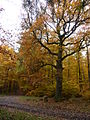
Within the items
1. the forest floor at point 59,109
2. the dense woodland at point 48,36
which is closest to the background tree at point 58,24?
the dense woodland at point 48,36

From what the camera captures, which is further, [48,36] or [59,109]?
[48,36]

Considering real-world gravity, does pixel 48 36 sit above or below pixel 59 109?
above

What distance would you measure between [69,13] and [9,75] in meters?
24.6

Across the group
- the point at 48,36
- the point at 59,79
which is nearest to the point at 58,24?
the point at 48,36

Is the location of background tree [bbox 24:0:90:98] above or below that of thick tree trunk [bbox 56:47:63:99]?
above

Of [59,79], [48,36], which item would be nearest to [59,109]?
[59,79]

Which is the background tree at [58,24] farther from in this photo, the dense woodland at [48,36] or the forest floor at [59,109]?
the forest floor at [59,109]

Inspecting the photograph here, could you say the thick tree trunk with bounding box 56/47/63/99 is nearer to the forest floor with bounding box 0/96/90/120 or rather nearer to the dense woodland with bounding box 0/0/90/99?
the dense woodland with bounding box 0/0/90/99

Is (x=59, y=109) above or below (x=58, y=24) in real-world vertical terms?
below

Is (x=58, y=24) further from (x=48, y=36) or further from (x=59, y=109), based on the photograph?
(x=59, y=109)

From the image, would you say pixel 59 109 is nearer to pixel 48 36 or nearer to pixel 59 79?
pixel 59 79

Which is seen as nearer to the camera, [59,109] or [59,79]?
[59,109]

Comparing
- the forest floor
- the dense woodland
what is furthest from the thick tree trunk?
the forest floor

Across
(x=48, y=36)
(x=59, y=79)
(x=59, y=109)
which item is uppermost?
(x=48, y=36)
